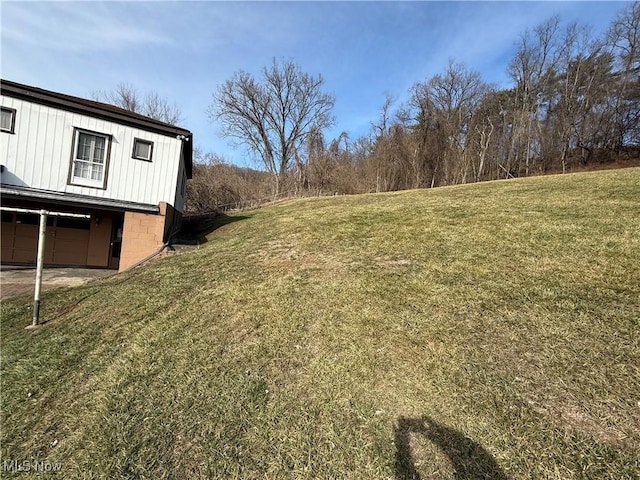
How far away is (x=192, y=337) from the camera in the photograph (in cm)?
452

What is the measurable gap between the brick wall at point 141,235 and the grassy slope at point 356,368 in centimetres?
298

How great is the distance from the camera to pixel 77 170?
32.7ft

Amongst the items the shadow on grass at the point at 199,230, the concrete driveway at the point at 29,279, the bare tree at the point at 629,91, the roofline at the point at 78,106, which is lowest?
the concrete driveway at the point at 29,279

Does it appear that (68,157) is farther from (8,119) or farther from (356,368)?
(356,368)

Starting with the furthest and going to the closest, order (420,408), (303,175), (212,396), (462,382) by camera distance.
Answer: (303,175) → (212,396) → (462,382) → (420,408)

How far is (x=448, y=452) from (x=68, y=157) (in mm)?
12285

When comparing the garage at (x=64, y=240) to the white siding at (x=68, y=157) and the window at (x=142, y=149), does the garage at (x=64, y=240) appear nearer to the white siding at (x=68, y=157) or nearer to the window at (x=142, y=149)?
the white siding at (x=68, y=157)

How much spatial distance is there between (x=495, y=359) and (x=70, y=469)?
4.09m

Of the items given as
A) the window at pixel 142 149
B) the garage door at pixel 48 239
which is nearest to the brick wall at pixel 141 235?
the window at pixel 142 149

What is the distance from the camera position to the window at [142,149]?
10.6 m

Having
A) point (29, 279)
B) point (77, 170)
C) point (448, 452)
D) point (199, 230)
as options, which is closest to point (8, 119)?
point (77, 170)

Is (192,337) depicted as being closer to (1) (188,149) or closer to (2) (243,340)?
(2) (243,340)

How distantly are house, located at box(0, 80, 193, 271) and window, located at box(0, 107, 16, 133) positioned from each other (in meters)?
0.02

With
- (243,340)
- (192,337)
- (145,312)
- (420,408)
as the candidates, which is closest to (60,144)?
(145,312)
